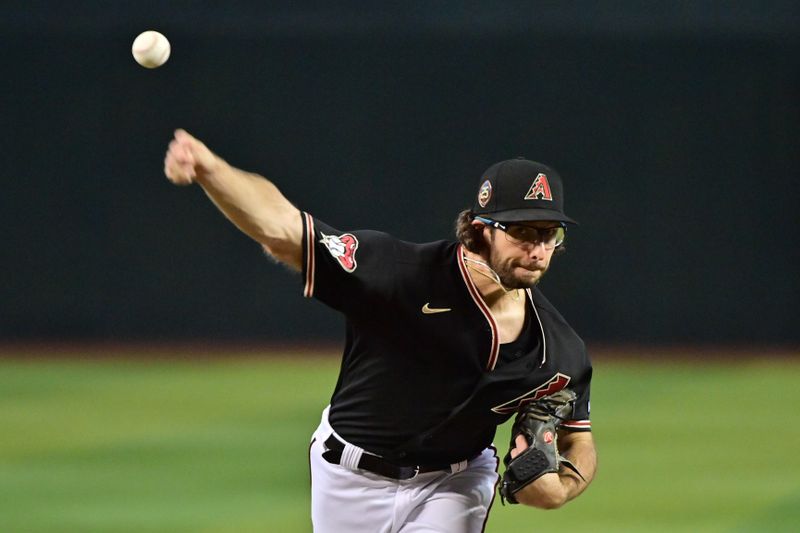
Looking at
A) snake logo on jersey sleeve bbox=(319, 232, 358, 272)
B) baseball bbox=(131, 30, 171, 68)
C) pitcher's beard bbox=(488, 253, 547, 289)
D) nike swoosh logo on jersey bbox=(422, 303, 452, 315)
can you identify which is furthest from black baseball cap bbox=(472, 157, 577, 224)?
baseball bbox=(131, 30, 171, 68)

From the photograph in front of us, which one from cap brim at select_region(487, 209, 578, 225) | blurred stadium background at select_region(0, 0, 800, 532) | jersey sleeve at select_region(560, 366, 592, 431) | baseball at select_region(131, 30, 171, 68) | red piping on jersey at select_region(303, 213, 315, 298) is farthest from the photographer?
blurred stadium background at select_region(0, 0, 800, 532)

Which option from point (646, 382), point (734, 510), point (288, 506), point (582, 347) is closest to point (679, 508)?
point (734, 510)

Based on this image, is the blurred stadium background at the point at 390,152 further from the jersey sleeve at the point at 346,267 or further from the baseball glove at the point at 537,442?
the jersey sleeve at the point at 346,267

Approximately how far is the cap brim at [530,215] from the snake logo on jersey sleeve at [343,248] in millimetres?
560

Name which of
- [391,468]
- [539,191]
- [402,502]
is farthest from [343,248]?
[402,502]

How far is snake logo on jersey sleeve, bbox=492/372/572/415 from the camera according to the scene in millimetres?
4750

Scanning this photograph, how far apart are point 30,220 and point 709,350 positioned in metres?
7.91

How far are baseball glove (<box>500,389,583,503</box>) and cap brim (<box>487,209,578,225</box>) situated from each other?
0.74 m

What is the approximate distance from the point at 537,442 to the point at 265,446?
17.6 ft

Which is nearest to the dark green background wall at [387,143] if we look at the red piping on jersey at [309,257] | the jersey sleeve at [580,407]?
the jersey sleeve at [580,407]

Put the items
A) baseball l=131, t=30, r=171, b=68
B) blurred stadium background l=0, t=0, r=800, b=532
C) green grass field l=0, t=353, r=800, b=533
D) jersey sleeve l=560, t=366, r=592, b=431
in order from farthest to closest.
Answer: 1. blurred stadium background l=0, t=0, r=800, b=532
2. green grass field l=0, t=353, r=800, b=533
3. jersey sleeve l=560, t=366, r=592, b=431
4. baseball l=131, t=30, r=171, b=68

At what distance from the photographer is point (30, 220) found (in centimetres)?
1415

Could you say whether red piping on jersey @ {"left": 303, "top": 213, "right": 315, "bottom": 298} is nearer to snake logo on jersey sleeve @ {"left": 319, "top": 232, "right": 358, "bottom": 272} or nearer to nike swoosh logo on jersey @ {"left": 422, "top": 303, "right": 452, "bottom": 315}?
snake logo on jersey sleeve @ {"left": 319, "top": 232, "right": 358, "bottom": 272}

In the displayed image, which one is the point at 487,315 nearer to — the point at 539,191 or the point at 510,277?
the point at 510,277
